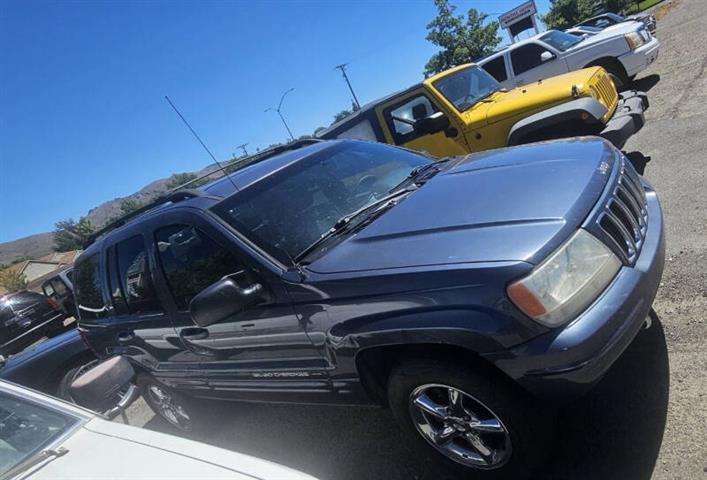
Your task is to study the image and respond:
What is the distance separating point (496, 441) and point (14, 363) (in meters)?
5.81

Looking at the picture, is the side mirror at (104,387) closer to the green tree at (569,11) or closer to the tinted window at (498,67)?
the tinted window at (498,67)

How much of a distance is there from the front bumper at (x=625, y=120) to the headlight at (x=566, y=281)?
10.6ft

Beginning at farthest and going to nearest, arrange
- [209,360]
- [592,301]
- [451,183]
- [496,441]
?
[209,360] < [451,183] < [496,441] < [592,301]

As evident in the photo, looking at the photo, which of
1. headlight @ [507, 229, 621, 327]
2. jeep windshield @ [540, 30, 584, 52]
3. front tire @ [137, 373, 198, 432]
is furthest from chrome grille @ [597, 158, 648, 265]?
jeep windshield @ [540, 30, 584, 52]

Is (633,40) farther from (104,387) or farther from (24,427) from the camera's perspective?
(24,427)

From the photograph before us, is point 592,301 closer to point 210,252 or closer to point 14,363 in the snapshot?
point 210,252

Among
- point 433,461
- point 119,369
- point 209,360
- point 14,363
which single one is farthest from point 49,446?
point 14,363

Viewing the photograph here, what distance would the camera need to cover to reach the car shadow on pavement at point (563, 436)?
2377 millimetres

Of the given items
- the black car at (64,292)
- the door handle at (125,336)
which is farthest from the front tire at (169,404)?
the black car at (64,292)

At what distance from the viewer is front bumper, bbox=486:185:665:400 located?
1.92 meters

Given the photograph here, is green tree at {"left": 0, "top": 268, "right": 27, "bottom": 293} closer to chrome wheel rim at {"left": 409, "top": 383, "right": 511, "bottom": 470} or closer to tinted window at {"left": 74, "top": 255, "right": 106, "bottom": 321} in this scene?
tinted window at {"left": 74, "top": 255, "right": 106, "bottom": 321}

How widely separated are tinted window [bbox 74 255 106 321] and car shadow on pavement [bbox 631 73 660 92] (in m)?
10.7

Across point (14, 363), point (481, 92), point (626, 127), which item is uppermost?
point (481, 92)

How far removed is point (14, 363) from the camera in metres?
5.61
